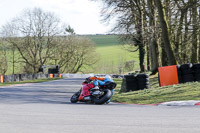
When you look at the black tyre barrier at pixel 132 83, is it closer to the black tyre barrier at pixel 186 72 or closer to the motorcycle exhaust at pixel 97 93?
the black tyre barrier at pixel 186 72

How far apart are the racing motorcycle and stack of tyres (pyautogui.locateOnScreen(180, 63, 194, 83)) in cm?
698

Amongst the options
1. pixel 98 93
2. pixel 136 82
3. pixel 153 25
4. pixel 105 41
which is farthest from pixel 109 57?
pixel 98 93

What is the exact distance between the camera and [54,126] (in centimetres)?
713

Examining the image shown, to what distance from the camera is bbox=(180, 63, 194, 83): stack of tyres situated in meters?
18.7

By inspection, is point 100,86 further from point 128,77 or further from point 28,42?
point 28,42

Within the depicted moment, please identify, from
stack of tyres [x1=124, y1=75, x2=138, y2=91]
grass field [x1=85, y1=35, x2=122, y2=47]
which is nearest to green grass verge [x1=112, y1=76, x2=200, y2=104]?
stack of tyres [x1=124, y1=75, x2=138, y2=91]

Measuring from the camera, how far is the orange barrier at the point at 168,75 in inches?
777

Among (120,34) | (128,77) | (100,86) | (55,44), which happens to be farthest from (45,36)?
(100,86)

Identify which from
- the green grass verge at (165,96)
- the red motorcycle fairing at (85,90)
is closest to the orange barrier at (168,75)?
the green grass verge at (165,96)

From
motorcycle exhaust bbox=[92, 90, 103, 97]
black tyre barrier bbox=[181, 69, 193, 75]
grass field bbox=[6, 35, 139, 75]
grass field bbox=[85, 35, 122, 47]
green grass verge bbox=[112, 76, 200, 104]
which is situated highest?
grass field bbox=[85, 35, 122, 47]

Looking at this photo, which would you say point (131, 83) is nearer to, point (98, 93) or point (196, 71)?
point (196, 71)

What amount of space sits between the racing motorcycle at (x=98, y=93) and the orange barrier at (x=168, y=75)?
7480mm

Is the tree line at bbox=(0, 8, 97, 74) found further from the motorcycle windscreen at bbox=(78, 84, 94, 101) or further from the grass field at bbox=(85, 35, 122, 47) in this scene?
the motorcycle windscreen at bbox=(78, 84, 94, 101)

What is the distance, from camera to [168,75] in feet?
65.9
